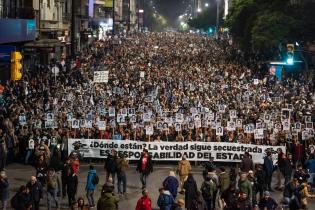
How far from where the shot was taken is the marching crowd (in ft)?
54.9

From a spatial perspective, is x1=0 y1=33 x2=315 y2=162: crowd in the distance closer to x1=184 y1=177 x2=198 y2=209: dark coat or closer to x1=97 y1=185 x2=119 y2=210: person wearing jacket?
x1=184 y1=177 x2=198 y2=209: dark coat

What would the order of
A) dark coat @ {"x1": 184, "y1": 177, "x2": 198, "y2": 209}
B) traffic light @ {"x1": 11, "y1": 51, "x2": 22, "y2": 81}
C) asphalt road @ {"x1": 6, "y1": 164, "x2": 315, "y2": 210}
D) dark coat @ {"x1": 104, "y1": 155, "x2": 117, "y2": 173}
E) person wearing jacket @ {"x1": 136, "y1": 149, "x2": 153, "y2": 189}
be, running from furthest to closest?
1. traffic light @ {"x1": 11, "y1": 51, "x2": 22, "y2": 81}
2. person wearing jacket @ {"x1": 136, "y1": 149, "x2": 153, "y2": 189}
3. dark coat @ {"x1": 104, "y1": 155, "x2": 117, "y2": 173}
4. asphalt road @ {"x1": 6, "y1": 164, "x2": 315, "y2": 210}
5. dark coat @ {"x1": 184, "y1": 177, "x2": 198, "y2": 209}

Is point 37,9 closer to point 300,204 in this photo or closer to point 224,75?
point 224,75

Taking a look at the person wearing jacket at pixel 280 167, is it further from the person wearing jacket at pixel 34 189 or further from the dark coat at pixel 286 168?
the person wearing jacket at pixel 34 189

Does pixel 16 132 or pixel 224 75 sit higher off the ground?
pixel 224 75

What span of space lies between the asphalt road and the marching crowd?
39cm

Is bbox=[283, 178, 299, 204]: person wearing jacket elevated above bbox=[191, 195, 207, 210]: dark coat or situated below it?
above

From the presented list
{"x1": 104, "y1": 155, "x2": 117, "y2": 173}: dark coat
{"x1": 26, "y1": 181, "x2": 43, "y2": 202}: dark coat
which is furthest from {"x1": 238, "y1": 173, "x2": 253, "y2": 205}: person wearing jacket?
{"x1": 26, "y1": 181, "x2": 43, "y2": 202}: dark coat

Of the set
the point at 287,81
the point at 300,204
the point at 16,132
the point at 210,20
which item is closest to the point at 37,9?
the point at 287,81

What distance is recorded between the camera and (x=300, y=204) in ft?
52.9

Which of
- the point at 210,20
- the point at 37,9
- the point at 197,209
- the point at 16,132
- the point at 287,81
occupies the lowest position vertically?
the point at 197,209

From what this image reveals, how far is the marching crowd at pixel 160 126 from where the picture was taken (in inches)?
658

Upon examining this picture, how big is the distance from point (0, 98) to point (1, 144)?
8.65 metres

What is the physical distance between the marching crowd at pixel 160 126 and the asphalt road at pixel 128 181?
39cm
